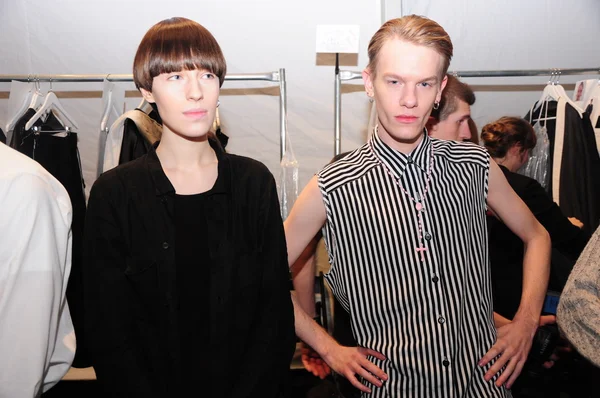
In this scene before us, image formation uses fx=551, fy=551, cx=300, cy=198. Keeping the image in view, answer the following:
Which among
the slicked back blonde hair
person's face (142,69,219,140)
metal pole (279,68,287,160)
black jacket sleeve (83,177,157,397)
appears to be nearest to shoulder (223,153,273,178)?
person's face (142,69,219,140)

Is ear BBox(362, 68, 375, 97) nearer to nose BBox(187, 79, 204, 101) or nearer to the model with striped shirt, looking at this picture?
the model with striped shirt

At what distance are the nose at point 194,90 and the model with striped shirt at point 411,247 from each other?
0.37 m

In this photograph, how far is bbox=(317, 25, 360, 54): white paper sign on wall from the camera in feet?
7.70

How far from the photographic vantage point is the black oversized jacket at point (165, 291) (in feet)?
3.84

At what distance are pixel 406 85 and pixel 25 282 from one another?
0.92 m

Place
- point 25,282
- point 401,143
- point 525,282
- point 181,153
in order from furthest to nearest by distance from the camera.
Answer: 1. point 525,282
2. point 401,143
3. point 181,153
4. point 25,282

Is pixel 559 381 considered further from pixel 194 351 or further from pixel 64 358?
pixel 64 358

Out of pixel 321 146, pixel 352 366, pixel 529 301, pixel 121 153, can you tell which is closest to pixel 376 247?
pixel 352 366

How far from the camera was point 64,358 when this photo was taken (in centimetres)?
121

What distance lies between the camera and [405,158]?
53.9 inches

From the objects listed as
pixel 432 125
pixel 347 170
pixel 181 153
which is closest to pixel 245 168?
pixel 181 153

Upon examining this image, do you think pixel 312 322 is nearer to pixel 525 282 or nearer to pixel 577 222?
pixel 525 282

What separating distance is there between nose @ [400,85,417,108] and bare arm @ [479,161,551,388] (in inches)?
12.0

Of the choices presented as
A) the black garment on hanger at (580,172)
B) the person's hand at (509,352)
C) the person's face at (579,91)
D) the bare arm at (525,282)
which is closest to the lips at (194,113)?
the bare arm at (525,282)
